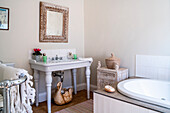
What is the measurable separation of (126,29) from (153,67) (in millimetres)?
916

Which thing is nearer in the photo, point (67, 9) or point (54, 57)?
point (54, 57)

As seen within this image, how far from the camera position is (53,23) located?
10.5ft

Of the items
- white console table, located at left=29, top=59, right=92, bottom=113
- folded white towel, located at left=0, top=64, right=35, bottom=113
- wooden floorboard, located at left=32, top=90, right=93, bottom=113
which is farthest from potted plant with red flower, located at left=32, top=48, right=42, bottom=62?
folded white towel, located at left=0, top=64, right=35, bottom=113

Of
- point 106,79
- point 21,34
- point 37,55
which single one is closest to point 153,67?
point 106,79

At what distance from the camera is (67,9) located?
3.42m

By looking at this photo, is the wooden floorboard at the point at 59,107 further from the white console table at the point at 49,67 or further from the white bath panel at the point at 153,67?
the white bath panel at the point at 153,67

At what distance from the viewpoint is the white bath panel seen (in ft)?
7.99

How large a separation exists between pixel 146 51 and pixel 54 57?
6.14 feet

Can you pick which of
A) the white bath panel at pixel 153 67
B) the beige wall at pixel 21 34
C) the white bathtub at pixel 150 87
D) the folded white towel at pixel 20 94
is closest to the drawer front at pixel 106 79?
the white bathtub at pixel 150 87

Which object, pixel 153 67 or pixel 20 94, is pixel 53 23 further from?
pixel 153 67

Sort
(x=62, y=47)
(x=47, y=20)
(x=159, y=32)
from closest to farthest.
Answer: (x=159, y=32) < (x=47, y=20) < (x=62, y=47)

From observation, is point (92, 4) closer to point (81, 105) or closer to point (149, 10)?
point (149, 10)

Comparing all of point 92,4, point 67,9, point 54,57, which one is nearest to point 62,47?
point 54,57

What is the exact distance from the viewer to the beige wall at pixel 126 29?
2.50 meters
